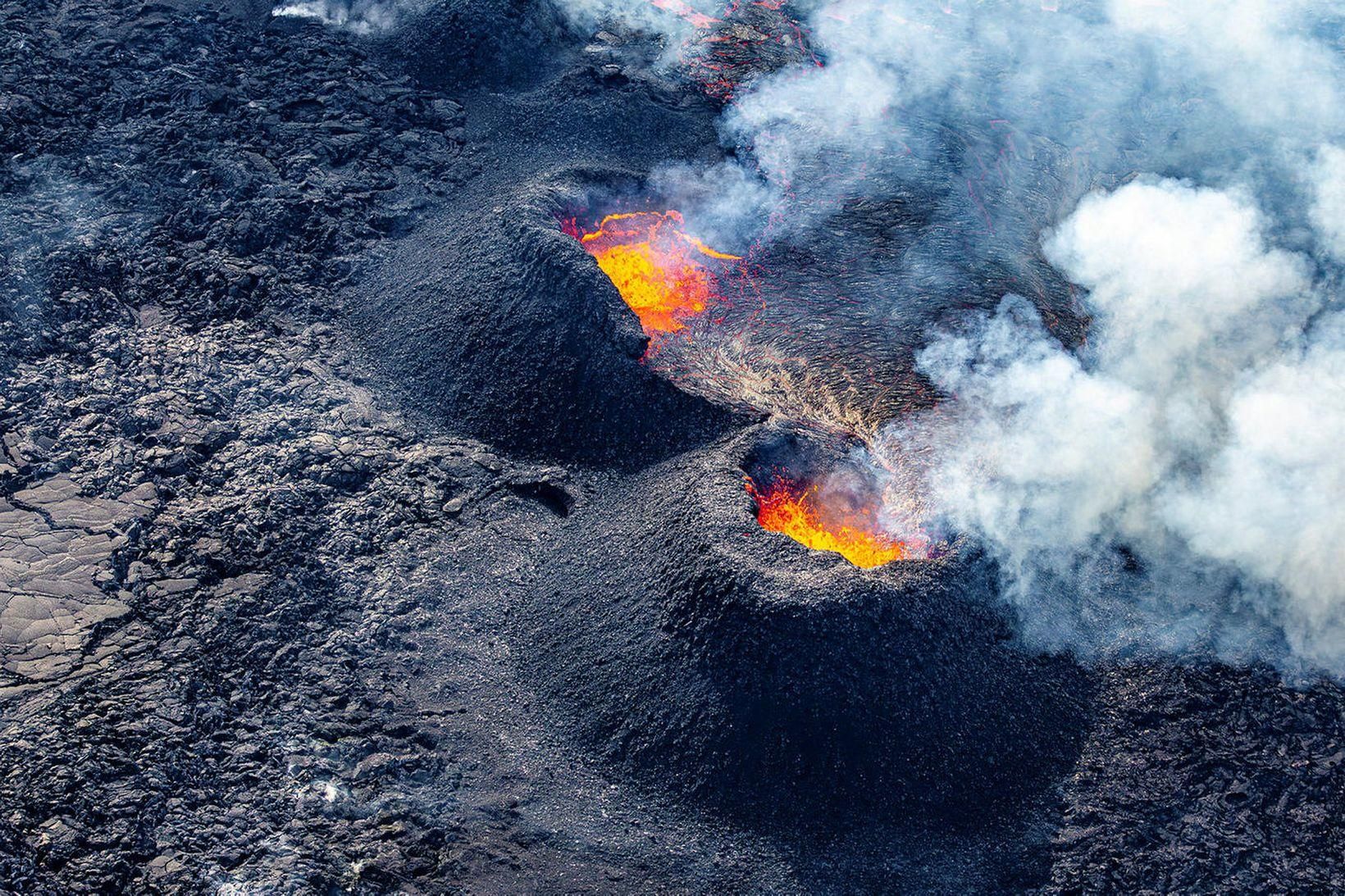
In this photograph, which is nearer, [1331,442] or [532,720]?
[532,720]

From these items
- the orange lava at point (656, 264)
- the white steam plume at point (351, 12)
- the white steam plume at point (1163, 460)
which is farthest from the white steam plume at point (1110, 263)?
the white steam plume at point (351, 12)

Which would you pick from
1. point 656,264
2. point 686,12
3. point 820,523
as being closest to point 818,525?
point 820,523

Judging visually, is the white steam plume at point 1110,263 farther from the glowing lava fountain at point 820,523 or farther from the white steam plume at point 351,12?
the white steam plume at point 351,12

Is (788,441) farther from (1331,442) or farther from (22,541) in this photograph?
(22,541)

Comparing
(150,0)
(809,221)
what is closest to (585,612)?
(809,221)

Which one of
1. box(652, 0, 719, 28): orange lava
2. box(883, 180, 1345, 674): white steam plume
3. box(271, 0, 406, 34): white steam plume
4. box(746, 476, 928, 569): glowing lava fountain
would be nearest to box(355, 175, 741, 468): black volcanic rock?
box(746, 476, 928, 569): glowing lava fountain

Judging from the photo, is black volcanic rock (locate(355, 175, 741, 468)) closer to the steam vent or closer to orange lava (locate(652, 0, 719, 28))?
the steam vent
